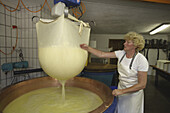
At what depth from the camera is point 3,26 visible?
1.96 m

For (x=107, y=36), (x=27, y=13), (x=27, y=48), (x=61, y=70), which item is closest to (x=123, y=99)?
(x=61, y=70)

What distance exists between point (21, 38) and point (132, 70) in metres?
2.34

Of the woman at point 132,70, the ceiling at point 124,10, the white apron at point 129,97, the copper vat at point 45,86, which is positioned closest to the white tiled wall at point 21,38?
the ceiling at point 124,10

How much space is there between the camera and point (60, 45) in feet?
2.09

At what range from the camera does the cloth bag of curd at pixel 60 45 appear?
24.7 inches

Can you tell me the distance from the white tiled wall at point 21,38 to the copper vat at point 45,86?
100cm

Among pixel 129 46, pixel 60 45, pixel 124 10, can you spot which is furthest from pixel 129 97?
pixel 124 10

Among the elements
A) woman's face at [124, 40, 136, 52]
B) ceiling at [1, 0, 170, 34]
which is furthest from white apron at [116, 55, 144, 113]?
ceiling at [1, 0, 170, 34]

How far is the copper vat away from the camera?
802 mm

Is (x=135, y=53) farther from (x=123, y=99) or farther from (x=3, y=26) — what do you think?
(x=3, y=26)

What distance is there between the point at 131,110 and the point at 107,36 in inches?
228

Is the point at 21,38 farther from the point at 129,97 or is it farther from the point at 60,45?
the point at 129,97

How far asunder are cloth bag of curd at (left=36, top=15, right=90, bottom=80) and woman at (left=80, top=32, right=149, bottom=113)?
31 centimetres

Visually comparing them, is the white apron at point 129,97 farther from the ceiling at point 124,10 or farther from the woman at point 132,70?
the ceiling at point 124,10
